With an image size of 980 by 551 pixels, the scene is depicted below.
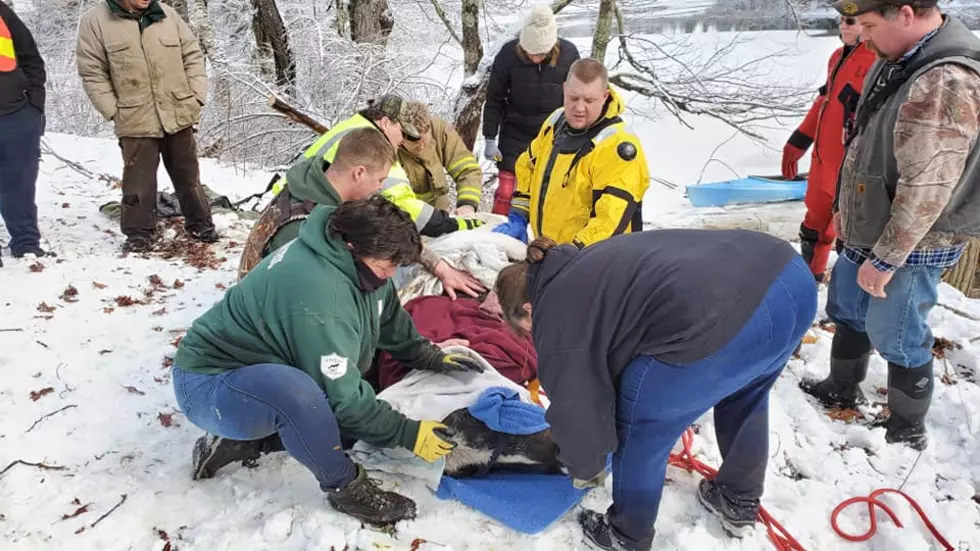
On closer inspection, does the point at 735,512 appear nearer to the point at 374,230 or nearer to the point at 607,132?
the point at 374,230

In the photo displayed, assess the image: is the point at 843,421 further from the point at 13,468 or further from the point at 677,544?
the point at 13,468

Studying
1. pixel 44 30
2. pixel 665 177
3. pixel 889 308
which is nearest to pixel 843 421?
pixel 889 308

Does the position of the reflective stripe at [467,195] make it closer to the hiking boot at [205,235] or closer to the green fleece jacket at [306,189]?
the green fleece jacket at [306,189]

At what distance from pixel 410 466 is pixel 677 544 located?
3.09 feet

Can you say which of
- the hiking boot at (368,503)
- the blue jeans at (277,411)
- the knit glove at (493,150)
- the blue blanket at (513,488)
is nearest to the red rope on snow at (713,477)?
the blue blanket at (513,488)

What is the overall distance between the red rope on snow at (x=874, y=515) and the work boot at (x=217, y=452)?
6.66 feet

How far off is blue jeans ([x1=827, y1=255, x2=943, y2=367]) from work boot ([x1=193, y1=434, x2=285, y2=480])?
91.2 inches

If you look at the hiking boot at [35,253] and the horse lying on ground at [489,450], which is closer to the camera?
the horse lying on ground at [489,450]

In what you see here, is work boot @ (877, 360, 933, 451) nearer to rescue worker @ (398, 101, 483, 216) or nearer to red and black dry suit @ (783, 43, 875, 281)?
red and black dry suit @ (783, 43, 875, 281)

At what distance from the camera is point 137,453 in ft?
7.97

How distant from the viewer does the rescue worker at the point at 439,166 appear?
4176 millimetres

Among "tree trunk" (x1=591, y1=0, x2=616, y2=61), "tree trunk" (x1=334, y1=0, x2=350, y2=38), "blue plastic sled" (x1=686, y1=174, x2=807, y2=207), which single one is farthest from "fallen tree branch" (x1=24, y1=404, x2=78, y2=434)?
"tree trunk" (x1=334, y1=0, x2=350, y2=38)

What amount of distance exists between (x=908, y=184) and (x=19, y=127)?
4744 mm

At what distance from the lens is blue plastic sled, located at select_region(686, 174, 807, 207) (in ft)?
20.4
